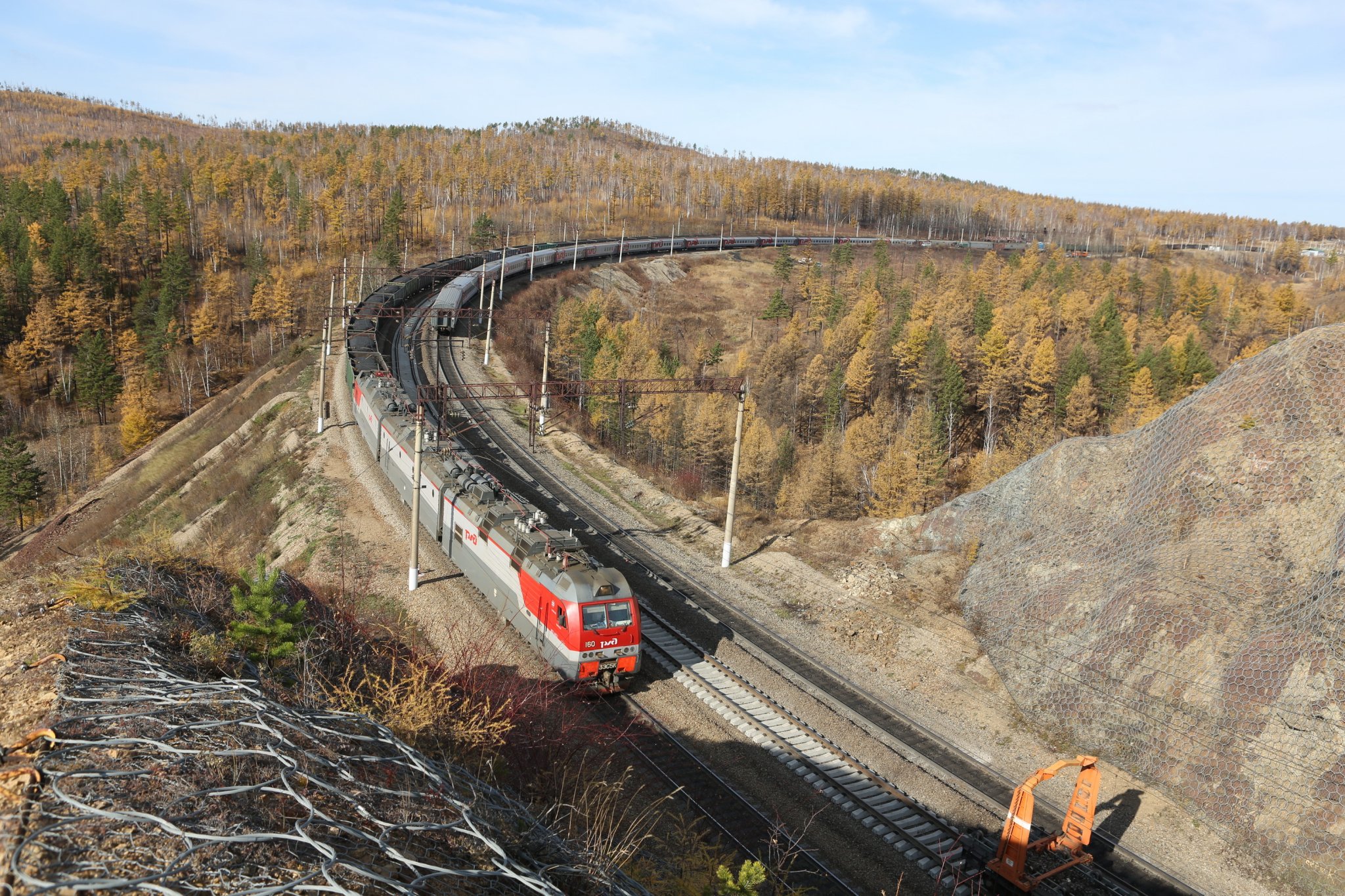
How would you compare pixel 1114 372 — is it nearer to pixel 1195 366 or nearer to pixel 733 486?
pixel 1195 366

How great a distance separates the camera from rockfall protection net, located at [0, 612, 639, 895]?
703 cm

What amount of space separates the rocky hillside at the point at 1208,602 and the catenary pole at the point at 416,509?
1894cm

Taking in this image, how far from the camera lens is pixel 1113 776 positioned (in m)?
19.6

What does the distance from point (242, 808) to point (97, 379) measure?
94.1 meters

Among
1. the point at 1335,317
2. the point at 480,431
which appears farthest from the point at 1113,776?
the point at 1335,317

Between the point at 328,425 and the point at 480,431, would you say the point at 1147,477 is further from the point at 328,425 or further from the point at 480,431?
the point at 328,425

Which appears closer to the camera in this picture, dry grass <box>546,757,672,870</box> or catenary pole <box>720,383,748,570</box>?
dry grass <box>546,757,672,870</box>

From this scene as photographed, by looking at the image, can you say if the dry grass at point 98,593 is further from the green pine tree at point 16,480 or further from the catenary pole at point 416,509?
the green pine tree at point 16,480

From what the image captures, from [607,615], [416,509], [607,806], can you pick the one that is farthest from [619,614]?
[416,509]

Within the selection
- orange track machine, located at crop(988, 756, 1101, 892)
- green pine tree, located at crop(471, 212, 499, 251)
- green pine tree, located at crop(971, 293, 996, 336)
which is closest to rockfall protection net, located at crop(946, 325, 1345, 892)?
orange track machine, located at crop(988, 756, 1101, 892)

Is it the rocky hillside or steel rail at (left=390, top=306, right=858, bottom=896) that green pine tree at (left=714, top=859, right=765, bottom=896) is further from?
the rocky hillside

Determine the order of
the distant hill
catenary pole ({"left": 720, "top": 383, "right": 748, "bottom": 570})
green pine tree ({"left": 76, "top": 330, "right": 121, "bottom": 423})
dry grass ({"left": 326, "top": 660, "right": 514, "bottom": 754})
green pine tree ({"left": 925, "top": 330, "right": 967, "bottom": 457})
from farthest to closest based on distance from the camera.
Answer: the distant hill → green pine tree ({"left": 76, "top": 330, "right": 121, "bottom": 423}) → green pine tree ({"left": 925, "top": 330, "right": 967, "bottom": 457}) → catenary pole ({"left": 720, "top": 383, "right": 748, "bottom": 570}) → dry grass ({"left": 326, "top": 660, "right": 514, "bottom": 754})

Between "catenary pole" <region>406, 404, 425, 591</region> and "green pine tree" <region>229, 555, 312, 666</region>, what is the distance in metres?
9.87

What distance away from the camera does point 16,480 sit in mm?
61094
